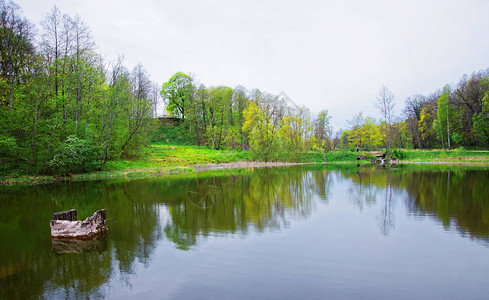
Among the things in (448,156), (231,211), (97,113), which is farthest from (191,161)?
(448,156)

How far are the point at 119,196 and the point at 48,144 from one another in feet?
47.0

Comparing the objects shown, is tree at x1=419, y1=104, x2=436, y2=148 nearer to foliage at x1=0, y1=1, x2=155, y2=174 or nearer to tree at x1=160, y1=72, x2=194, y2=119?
tree at x1=160, y1=72, x2=194, y2=119

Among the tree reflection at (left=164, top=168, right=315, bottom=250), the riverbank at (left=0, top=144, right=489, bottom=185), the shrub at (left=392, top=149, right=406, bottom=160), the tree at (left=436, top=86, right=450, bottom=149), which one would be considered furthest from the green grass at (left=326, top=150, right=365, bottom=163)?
the tree reflection at (left=164, top=168, right=315, bottom=250)

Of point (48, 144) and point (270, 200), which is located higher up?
point (48, 144)

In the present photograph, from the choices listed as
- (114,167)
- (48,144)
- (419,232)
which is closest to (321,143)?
(114,167)

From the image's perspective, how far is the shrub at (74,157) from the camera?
81.0ft

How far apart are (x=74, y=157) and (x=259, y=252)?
2423 centimetres

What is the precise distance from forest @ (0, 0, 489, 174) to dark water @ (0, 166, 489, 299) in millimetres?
14858

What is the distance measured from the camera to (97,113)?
31547mm

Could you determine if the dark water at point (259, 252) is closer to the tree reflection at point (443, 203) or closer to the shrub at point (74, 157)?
the tree reflection at point (443, 203)

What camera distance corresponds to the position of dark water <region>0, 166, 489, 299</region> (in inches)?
206

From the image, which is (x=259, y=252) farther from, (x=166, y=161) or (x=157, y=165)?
(x=166, y=161)

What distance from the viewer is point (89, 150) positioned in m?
26.3

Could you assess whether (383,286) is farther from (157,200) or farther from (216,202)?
(157,200)
